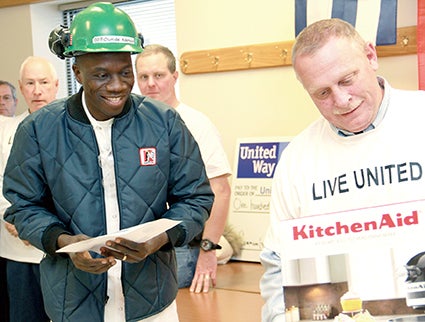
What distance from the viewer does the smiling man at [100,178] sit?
6.63 ft

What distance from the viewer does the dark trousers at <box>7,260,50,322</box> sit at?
3457mm

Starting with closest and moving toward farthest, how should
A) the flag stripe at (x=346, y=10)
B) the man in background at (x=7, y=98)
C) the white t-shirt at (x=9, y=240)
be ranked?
1. the white t-shirt at (x=9, y=240)
2. the flag stripe at (x=346, y=10)
3. the man in background at (x=7, y=98)

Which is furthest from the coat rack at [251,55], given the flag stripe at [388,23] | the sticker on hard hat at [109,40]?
the sticker on hard hat at [109,40]

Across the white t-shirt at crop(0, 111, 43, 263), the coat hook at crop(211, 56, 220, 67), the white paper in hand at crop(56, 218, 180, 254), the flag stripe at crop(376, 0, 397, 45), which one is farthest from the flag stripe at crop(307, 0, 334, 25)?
the white paper in hand at crop(56, 218, 180, 254)

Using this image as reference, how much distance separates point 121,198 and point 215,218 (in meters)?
1.69

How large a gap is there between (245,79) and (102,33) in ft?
8.56

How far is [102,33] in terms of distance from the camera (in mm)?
1987

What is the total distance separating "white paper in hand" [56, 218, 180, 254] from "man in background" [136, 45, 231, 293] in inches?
67.0

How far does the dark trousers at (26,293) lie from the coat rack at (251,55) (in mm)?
1876

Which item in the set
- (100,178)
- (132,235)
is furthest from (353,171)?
(100,178)

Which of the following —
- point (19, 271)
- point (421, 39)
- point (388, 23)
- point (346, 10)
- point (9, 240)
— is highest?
point (346, 10)

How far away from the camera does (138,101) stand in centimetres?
217

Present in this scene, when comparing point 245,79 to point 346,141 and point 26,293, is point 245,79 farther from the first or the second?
point 346,141

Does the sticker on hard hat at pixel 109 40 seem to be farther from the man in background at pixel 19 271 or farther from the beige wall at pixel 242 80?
the beige wall at pixel 242 80
